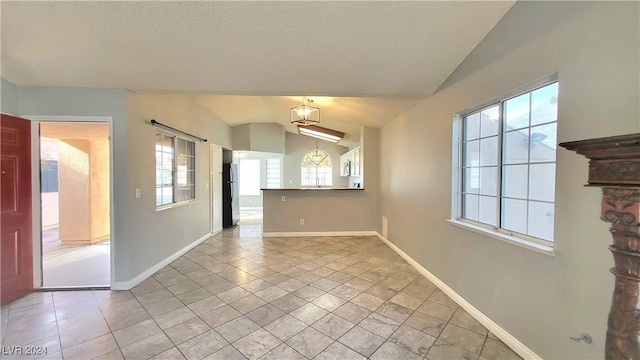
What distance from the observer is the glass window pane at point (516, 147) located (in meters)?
1.99

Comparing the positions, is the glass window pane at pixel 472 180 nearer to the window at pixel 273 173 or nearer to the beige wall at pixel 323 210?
the beige wall at pixel 323 210

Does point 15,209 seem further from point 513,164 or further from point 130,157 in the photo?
point 513,164

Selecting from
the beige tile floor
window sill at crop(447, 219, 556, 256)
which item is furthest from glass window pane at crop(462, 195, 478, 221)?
the beige tile floor

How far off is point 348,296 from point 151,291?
2.26 meters

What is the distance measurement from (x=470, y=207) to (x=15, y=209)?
4.84m

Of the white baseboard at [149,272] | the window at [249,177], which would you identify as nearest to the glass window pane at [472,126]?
the white baseboard at [149,272]

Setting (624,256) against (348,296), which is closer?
(624,256)

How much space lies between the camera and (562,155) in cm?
160

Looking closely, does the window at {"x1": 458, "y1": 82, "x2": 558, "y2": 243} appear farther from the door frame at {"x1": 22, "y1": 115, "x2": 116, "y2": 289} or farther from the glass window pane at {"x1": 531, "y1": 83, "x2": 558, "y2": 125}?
the door frame at {"x1": 22, "y1": 115, "x2": 116, "y2": 289}

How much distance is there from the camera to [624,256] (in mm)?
853

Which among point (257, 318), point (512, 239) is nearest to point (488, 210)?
point (512, 239)

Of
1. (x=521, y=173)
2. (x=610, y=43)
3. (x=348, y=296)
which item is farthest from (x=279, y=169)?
(x=610, y=43)

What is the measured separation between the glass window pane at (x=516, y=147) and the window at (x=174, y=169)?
424 cm

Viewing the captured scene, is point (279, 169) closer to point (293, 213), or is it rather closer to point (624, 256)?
point (293, 213)
